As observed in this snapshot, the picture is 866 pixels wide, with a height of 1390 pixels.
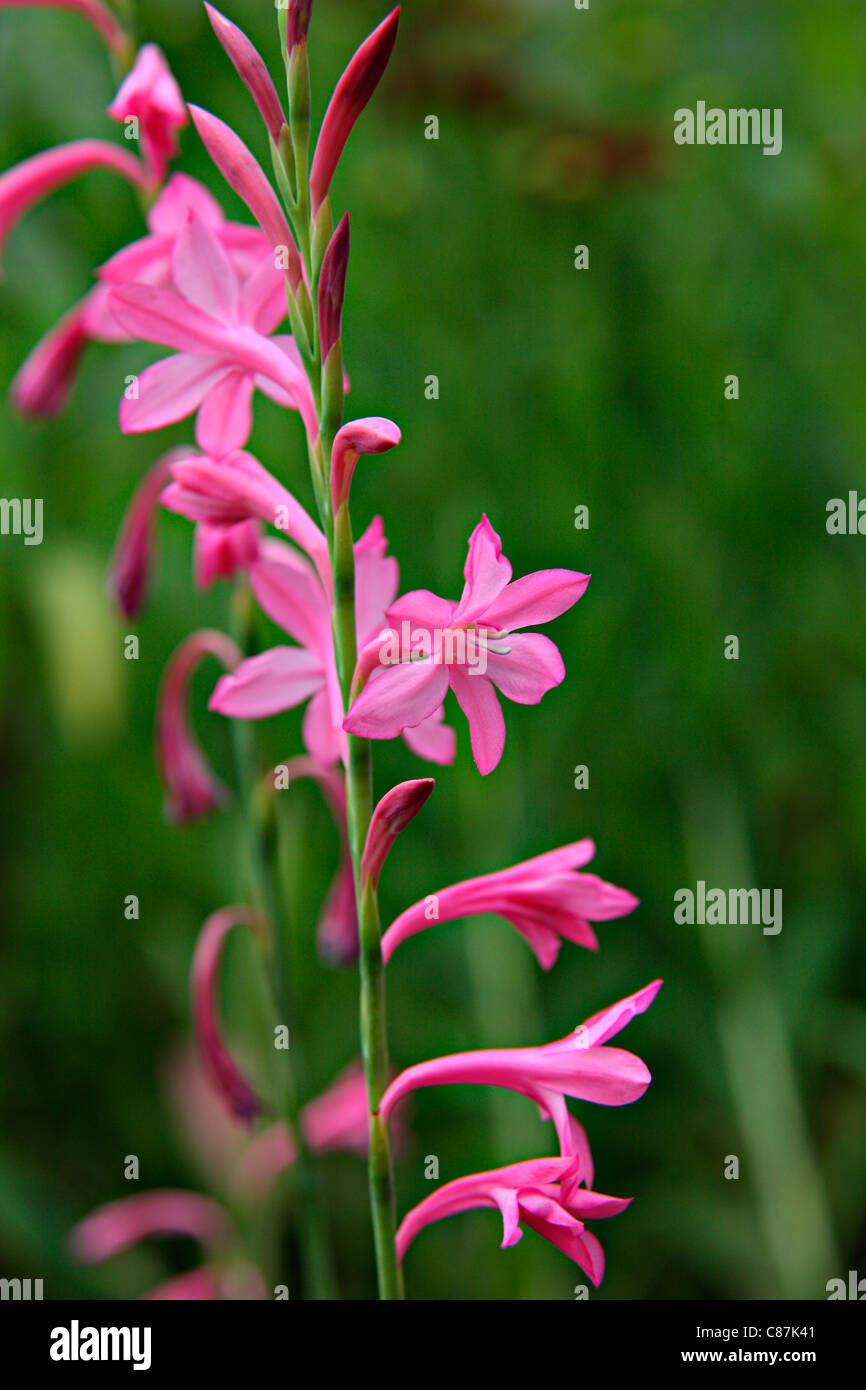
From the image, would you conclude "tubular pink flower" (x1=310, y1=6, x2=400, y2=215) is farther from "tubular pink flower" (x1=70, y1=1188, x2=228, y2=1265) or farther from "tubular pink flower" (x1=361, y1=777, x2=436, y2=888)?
"tubular pink flower" (x1=70, y1=1188, x2=228, y2=1265)

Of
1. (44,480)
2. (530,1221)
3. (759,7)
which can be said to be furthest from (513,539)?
(759,7)

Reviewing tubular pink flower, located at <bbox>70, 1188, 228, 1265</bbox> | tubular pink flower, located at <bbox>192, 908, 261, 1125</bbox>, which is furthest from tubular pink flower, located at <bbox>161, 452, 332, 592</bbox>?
tubular pink flower, located at <bbox>70, 1188, 228, 1265</bbox>

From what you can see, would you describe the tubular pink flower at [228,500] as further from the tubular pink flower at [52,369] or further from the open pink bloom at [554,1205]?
the tubular pink flower at [52,369]

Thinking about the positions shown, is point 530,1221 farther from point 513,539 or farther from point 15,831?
point 15,831

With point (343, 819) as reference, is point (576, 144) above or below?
above

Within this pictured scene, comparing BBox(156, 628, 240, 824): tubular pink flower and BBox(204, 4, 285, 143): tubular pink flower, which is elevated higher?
BBox(204, 4, 285, 143): tubular pink flower

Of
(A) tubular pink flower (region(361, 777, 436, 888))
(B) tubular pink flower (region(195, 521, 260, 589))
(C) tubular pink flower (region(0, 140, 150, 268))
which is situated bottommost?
(A) tubular pink flower (region(361, 777, 436, 888))

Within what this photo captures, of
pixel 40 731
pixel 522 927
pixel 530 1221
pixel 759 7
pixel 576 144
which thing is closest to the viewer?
pixel 530 1221

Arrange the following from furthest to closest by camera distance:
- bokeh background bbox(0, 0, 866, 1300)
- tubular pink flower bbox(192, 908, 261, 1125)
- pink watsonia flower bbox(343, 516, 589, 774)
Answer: bokeh background bbox(0, 0, 866, 1300), tubular pink flower bbox(192, 908, 261, 1125), pink watsonia flower bbox(343, 516, 589, 774)

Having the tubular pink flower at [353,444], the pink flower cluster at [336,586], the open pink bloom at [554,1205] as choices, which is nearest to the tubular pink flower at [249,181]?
the pink flower cluster at [336,586]
